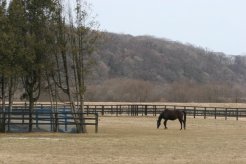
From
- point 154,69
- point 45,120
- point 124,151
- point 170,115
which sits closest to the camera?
point 124,151

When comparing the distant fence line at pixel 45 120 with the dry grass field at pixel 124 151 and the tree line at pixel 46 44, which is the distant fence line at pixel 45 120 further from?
the dry grass field at pixel 124 151

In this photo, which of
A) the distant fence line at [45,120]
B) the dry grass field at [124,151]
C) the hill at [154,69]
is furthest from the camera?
the hill at [154,69]

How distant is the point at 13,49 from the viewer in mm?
29531

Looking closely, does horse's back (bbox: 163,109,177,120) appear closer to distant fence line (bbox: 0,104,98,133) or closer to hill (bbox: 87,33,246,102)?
distant fence line (bbox: 0,104,98,133)

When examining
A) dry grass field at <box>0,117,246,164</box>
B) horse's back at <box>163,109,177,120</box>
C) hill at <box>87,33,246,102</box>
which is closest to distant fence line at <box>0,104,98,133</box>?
dry grass field at <box>0,117,246,164</box>

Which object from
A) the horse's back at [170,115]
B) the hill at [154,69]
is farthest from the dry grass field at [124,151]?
the hill at [154,69]

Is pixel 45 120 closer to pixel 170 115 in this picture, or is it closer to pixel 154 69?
pixel 170 115

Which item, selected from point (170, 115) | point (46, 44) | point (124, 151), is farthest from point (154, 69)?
point (124, 151)

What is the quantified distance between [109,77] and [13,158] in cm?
14695

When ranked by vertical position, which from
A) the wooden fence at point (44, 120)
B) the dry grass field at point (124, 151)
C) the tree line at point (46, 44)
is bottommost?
the dry grass field at point (124, 151)

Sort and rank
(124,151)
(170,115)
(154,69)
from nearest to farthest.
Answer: (124,151), (170,115), (154,69)

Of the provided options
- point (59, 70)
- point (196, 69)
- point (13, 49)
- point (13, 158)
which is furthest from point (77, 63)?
point (196, 69)

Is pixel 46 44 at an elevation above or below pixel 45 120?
above

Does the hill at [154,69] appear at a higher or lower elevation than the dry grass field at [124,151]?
higher
